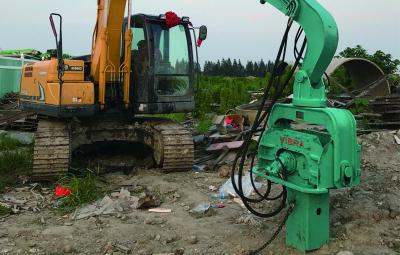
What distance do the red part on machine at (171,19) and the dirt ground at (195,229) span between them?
8.54 ft

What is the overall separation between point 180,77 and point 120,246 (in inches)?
139

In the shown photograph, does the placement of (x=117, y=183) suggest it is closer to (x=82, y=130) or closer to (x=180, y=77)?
(x=82, y=130)

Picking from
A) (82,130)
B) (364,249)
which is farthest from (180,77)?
(364,249)

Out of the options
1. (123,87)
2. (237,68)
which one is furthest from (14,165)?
(237,68)

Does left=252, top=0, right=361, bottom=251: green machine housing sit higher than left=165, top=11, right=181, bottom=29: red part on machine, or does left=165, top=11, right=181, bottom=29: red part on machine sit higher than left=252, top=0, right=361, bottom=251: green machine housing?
left=165, top=11, right=181, bottom=29: red part on machine

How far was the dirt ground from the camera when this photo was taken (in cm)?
427

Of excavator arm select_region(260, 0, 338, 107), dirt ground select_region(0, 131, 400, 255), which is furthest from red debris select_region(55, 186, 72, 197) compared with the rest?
excavator arm select_region(260, 0, 338, 107)

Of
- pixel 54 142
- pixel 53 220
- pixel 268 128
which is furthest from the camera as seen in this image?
pixel 54 142

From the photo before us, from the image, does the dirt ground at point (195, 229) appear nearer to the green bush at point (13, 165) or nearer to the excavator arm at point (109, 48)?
the green bush at point (13, 165)

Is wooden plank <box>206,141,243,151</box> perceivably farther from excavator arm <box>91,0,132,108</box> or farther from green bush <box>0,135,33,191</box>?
green bush <box>0,135,33,191</box>

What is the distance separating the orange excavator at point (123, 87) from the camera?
6.82m

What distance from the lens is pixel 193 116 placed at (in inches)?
572

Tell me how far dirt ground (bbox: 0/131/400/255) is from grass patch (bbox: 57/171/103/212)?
18 cm

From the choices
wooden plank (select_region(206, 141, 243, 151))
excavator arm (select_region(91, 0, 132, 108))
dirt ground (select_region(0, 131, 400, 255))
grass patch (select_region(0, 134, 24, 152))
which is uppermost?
excavator arm (select_region(91, 0, 132, 108))
